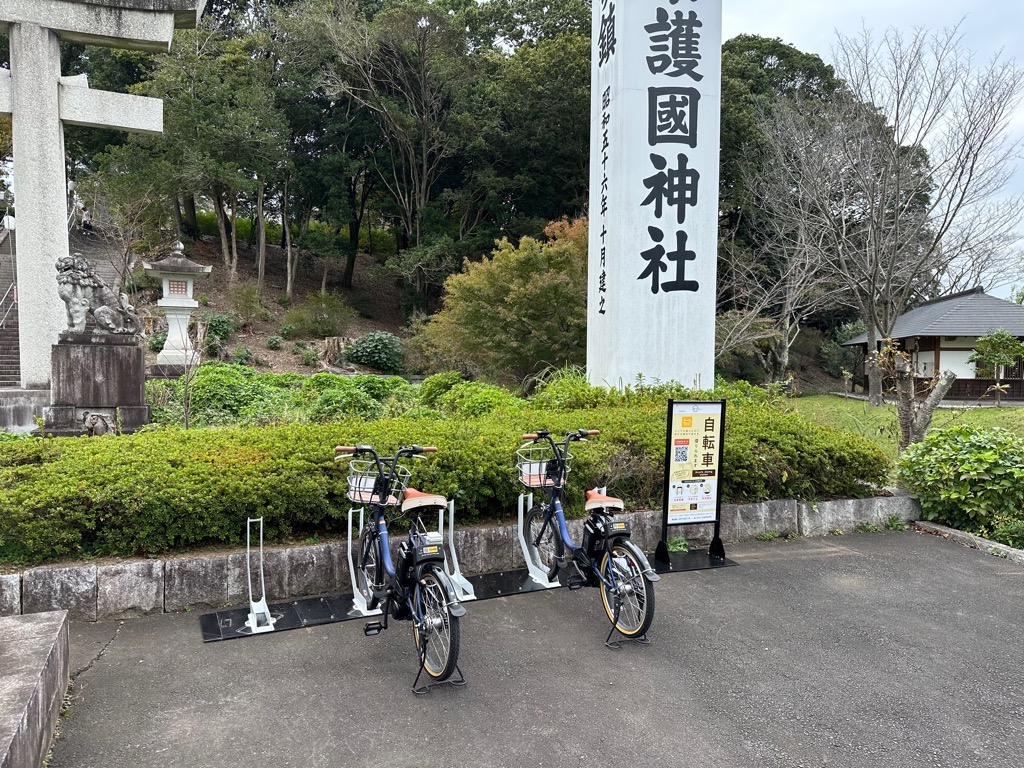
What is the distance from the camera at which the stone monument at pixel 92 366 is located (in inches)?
356

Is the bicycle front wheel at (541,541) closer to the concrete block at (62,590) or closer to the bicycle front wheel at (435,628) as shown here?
the bicycle front wheel at (435,628)

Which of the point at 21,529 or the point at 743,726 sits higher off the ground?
the point at 21,529

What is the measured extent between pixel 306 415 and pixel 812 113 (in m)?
17.4

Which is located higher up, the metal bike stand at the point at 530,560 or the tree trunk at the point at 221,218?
the tree trunk at the point at 221,218

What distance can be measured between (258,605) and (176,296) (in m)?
14.0

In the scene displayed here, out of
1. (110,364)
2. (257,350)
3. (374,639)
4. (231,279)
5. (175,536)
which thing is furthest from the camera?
(231,279)

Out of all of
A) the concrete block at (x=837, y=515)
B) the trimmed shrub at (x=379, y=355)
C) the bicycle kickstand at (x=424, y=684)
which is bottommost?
the bicycle kickstand at (x=424, y=684)

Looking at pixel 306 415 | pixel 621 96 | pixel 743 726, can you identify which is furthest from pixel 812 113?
pixel 743 726

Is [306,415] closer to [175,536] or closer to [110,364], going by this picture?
[110,364]

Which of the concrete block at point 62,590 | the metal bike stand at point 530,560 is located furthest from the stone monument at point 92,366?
the metal bike stand at point 530,560

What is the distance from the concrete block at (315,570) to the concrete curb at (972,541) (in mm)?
5043

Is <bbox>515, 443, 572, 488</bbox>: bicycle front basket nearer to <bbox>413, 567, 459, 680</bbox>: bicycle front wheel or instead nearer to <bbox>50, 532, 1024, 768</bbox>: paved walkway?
<bbox>50, 532, 1024, 768</bbox>: paved walkway

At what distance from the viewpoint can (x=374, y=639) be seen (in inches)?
147

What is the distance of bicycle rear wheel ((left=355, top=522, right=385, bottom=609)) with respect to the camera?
3699 millimetres
